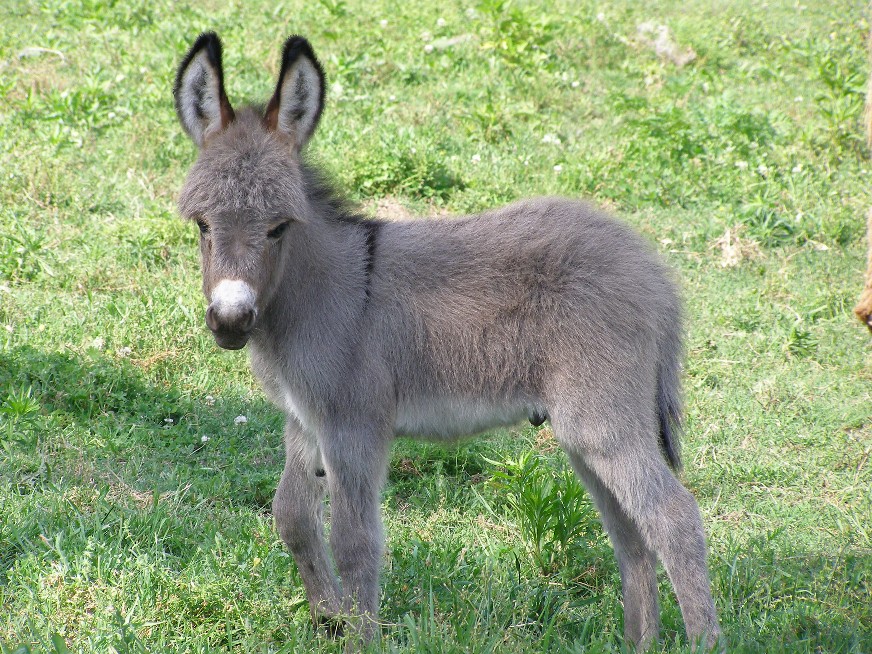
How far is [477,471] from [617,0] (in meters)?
8.91

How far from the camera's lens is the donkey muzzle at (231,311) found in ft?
10.9

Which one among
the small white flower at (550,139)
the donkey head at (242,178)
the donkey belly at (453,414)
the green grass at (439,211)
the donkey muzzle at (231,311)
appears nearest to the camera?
the donkey muzzle at (231,311)

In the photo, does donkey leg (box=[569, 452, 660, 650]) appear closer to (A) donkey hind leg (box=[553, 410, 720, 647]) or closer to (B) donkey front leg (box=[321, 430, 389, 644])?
(A) donkey hind leg (box=[553, 410, 720, 647])

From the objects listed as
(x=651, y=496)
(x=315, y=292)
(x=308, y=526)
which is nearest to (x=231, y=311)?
(x=315, y=292)

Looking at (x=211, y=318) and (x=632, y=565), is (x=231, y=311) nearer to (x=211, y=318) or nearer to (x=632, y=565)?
(x=211, y=318)

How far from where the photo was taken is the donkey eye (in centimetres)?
358

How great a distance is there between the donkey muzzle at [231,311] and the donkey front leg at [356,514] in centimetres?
67

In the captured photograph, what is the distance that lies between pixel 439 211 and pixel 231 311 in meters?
4.45

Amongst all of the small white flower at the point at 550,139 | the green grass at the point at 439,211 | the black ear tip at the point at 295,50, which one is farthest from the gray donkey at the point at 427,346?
the small white flower at the point at 550,139

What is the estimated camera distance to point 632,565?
13.5ft

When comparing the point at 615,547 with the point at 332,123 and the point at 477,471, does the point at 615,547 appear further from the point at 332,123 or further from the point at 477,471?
the point at 332,123

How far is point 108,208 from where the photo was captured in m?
7.38

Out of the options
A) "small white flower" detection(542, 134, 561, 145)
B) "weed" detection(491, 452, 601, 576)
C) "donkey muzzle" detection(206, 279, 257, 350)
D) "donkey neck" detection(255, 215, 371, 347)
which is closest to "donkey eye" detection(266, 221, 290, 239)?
"donkey neck" detection(255, 215, 371, 347)

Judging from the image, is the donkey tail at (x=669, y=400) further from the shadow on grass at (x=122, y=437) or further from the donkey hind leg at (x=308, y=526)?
the shadow on grass at (x=122, y=437)
